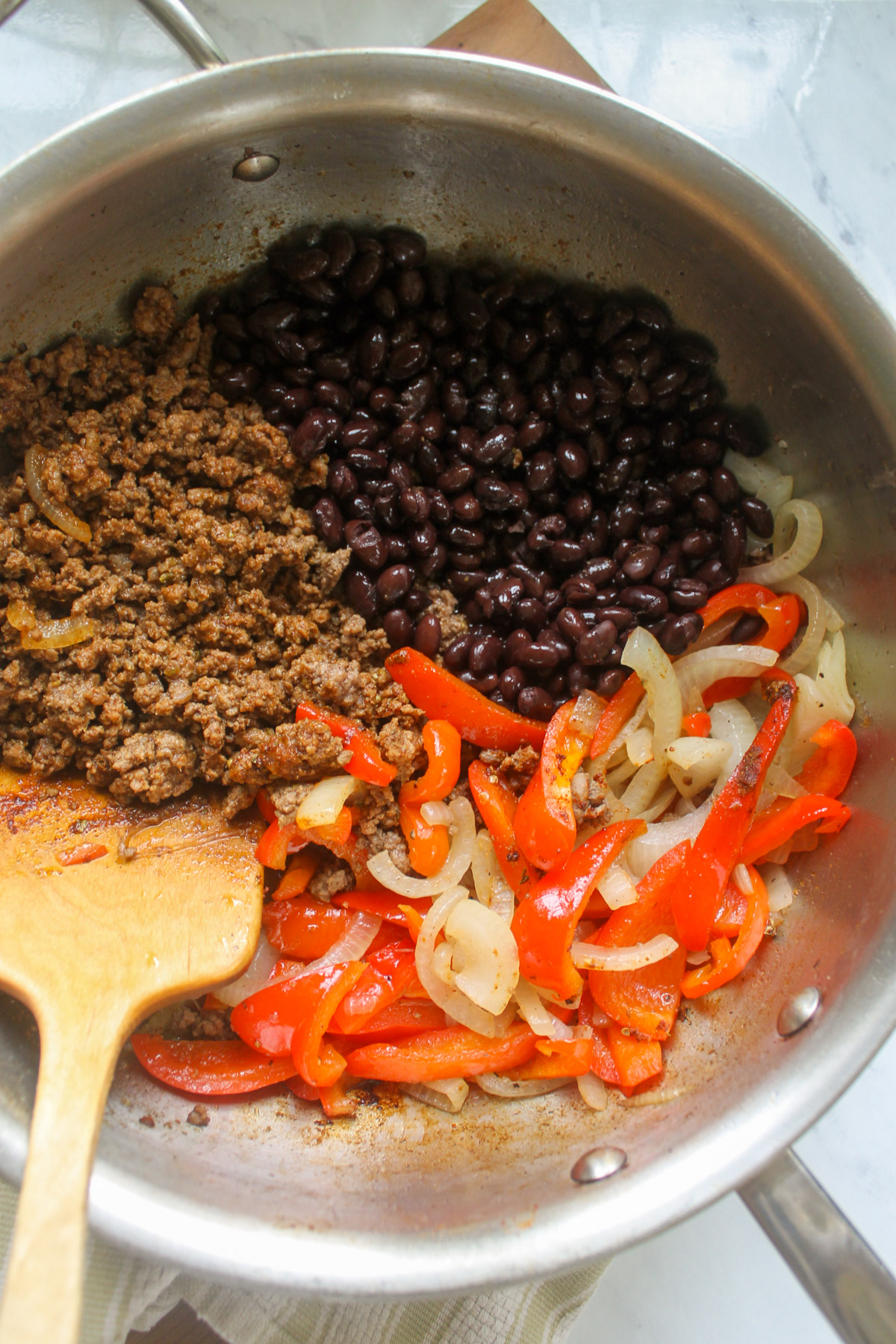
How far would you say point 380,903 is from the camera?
230 centimetres

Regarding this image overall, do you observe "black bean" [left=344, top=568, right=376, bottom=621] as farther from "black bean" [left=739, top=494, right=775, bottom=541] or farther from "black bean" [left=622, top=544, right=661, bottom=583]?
"black bean" [left=739, top=494, right=775, bottom=541]

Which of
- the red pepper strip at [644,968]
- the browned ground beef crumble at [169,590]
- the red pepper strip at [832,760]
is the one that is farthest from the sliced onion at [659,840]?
the browned ground beef crumble at [169,590]

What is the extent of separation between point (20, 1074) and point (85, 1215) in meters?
0.53

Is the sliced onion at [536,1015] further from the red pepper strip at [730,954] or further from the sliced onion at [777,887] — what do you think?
the sliced onion at [777,887]

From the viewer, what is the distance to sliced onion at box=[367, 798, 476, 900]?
223 centimetres

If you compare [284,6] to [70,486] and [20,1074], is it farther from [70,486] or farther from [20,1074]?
[20,1074]

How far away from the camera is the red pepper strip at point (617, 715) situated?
2346mm

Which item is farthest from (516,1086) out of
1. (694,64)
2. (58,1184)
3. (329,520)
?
(694,64)

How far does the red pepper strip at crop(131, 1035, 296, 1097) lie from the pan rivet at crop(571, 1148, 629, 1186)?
0.73 meters

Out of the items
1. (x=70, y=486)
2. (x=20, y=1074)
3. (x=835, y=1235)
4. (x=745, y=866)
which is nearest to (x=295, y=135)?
(x=70, y=486)

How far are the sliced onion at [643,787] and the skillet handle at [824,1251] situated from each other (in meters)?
0.87

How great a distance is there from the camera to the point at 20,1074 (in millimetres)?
1945

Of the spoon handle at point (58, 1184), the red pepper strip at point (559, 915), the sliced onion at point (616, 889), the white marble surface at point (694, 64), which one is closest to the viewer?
the spoon handle at point (58, 1184)

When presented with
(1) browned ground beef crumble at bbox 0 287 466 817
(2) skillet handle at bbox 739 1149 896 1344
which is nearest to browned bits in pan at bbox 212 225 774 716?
(1) browned ground beef crumble at bbox 0 287 466 817
